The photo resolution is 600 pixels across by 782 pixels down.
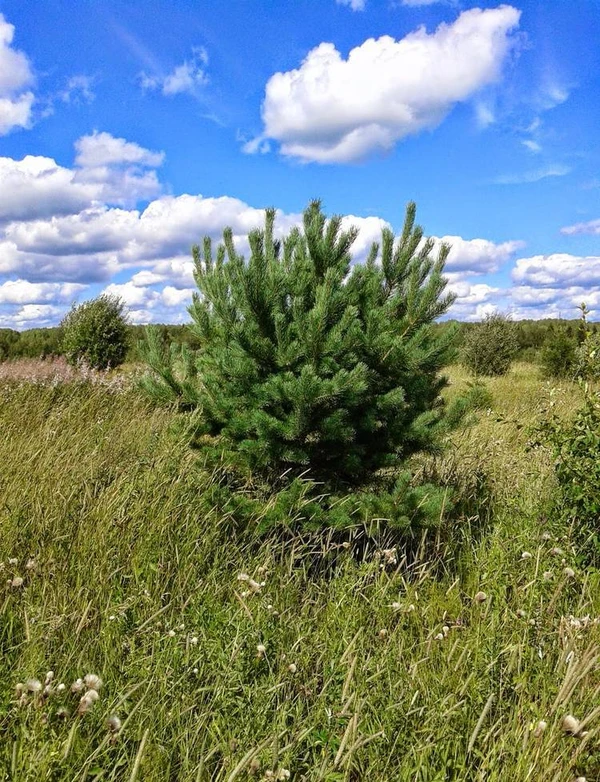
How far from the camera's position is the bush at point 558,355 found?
15.4m

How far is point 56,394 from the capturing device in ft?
23.5

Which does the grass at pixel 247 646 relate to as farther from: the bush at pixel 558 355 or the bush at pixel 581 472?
the bush at pixel 558 355

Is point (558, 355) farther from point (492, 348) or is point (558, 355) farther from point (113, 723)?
point (113, 723)

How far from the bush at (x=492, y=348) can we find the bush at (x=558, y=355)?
7.61ft

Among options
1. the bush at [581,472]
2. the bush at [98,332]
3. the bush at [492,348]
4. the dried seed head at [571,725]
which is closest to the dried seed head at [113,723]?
the dried seed head at [571,725]

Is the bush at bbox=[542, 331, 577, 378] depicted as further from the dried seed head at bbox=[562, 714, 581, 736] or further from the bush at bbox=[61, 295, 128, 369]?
the dried seed head at bbox=[562, 714, 581, 736]

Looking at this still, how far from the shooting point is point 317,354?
370 cm

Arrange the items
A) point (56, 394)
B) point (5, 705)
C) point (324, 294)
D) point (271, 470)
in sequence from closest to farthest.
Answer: point (5, 705) → point (324, 294) → point (271, 470) → point (56, 394)

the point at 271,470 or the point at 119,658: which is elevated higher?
the point at 271,470

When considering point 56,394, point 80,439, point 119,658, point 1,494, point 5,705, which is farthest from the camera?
point 56,394

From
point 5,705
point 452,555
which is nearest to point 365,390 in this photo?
point 452,555

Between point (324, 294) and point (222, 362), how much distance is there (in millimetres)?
778

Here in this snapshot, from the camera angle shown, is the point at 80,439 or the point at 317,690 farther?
the point at 80,439

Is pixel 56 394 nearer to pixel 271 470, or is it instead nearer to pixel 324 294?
pixel 271 470
